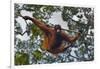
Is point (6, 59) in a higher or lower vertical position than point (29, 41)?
lower

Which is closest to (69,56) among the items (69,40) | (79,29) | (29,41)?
(69,40)

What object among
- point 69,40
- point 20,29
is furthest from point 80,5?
point 20,29

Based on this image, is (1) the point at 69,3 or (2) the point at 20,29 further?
(1) the point at 69,3

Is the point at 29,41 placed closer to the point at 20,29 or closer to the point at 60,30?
the point at 20,29

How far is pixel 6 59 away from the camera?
6.83 ft

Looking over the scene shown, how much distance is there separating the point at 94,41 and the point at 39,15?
696 millimetres

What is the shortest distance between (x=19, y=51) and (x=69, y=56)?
21.5 inches

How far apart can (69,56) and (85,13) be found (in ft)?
1.66

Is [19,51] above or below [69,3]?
below

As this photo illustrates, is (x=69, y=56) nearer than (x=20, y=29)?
No

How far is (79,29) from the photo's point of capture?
7.59 feet

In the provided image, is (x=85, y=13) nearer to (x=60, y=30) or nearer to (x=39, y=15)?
(x=60, y=30)

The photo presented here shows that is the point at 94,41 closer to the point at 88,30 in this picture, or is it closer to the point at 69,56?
the point at 88,30

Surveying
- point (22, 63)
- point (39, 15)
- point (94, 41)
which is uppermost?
point (39, 15)
